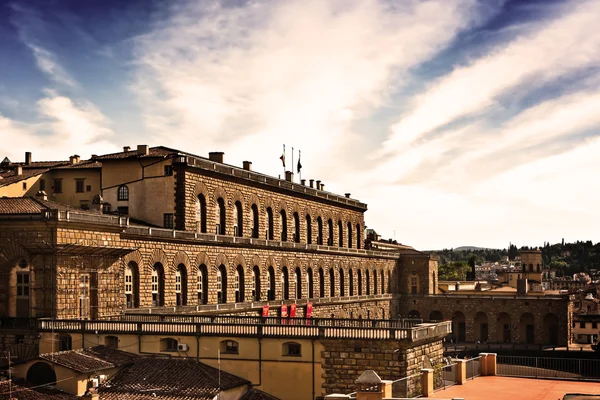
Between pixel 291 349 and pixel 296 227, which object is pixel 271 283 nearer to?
pixel 296 227

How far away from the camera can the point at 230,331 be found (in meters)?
41.4

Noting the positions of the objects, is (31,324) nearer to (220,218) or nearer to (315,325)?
(315,325)

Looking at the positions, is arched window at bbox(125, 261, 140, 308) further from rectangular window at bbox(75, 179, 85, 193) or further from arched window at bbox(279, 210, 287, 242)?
arched window at bbox(279, 210, 287, 242)

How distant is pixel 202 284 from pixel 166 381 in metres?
16.4

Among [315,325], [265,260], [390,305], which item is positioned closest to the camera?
[315,325]

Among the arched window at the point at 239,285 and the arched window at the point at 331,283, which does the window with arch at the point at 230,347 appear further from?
the arched window at the point at 331,283

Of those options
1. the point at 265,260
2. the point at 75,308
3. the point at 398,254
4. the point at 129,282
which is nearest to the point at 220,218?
the point at 265,260

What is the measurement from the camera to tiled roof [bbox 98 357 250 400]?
124ft

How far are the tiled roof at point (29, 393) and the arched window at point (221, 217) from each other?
2408 cm

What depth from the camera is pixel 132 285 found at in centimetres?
4781

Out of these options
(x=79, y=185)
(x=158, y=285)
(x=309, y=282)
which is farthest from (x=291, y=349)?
(x=309, y=282)

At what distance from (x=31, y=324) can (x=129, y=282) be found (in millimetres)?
7192

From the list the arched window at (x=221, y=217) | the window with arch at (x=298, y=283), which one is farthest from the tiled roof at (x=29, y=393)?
the window with arch at (x=298, y=283)

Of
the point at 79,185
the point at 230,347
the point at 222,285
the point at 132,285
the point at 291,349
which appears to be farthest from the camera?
the point at 79,185
